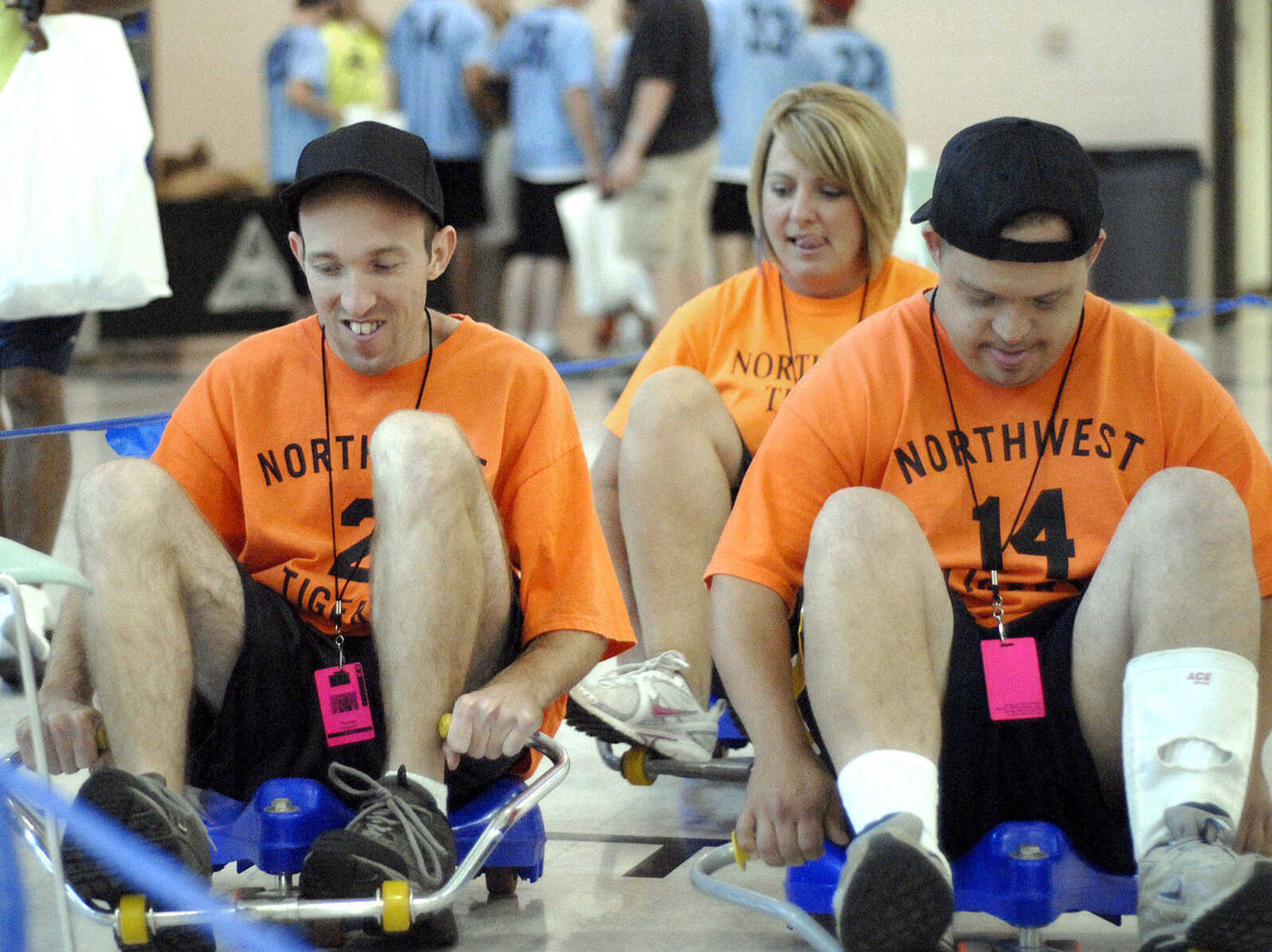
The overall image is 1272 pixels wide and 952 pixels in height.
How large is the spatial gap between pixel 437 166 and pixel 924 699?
21.3 ft

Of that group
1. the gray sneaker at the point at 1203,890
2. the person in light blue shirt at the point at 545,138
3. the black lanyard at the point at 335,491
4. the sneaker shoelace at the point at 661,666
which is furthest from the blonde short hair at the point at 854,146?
the person in light blue shirt at the point at 545,138

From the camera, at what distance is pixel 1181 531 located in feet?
5.58

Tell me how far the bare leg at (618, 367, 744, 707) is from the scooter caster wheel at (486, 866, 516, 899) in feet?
1.77

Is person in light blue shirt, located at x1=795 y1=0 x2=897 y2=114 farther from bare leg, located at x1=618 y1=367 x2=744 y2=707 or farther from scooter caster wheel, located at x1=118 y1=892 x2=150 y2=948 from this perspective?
scooter caster wheel, located at x1=118 y1=892 x2=150 y2=948

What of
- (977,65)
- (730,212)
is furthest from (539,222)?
(977,65)

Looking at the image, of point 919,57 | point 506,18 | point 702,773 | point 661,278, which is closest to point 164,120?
point 506,18

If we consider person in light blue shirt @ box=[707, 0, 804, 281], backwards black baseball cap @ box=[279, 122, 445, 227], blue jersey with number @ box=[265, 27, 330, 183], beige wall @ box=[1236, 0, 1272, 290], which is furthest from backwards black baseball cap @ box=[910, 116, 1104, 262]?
beige wall @ box=[1236, 0, 1272, 290]

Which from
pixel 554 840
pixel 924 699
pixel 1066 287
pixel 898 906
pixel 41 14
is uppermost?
pixel 41 14

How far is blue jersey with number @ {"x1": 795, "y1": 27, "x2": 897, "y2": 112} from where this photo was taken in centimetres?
644

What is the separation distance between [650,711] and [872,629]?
0.83m

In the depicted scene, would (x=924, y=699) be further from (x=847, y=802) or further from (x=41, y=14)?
(x=41, y=14)

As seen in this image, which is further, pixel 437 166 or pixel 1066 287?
pixel 437 166

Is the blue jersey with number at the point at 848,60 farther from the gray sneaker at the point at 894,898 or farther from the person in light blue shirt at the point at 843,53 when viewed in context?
the gray sneaker at the point at 894,898

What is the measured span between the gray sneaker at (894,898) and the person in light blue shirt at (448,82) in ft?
20.4
